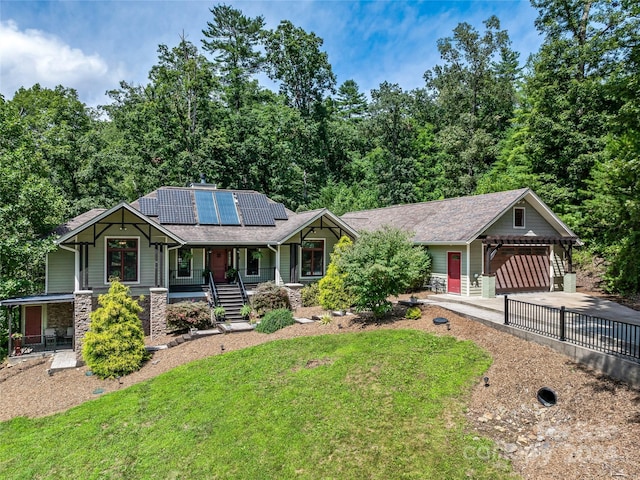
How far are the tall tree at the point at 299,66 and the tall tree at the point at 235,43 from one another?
A: 1873 mm

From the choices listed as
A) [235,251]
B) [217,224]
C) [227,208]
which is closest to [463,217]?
[235,251]

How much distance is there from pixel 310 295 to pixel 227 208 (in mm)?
7549

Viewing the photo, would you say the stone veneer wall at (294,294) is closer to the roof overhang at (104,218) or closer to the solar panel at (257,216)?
the solar panel at (257,216)

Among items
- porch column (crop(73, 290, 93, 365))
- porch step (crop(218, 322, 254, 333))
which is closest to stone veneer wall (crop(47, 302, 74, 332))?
porch column (crop(73, 290, 93, 365))

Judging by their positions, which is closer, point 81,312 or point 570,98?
point 81,312

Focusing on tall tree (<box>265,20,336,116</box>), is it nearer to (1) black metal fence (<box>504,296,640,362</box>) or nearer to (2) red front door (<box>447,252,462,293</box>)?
(2) red front door (<box>447,252,462,293</box>)

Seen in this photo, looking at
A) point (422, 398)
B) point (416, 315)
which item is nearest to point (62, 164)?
point (416, 315)

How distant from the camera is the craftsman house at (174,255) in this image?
17031mm

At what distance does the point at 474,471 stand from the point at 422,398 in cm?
224

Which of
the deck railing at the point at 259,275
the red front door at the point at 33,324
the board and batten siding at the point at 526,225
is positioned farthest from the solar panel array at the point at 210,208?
the board and batten siding at the point at 526,225

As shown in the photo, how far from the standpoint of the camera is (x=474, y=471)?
6.91m

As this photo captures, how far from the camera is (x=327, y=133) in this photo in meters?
44.0

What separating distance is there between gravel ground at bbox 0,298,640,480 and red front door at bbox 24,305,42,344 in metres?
3.22

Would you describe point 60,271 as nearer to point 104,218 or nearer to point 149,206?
point 104,218
